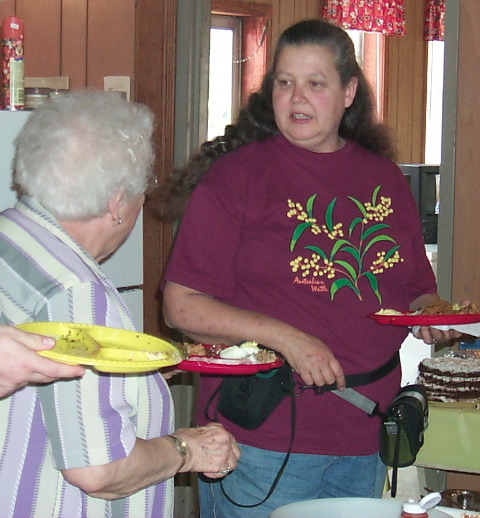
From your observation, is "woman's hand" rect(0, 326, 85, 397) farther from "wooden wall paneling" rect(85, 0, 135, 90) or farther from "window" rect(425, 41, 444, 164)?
"window" rect(425, 41, 444, 164)

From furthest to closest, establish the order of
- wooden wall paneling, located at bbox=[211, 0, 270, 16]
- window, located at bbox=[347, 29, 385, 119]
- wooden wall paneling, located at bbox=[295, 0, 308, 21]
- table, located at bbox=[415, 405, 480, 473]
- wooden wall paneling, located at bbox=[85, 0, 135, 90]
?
window, located at bbox=[347, 29, 385, 119]
wooden wall paneling, located at bbox=[295, 0, 308, 21]
wooden wall paneling, located at bbox=[211, 0, 270, 16]
wooden wall paneling, located at bbox=[85, 0, 135, 90]
table, located at bbox=[415, 405, 480, 473]

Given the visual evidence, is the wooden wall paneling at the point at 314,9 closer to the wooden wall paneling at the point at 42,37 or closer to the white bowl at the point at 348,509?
the wooden wall paneling at the point at 42,37

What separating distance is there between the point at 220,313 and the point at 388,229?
43 centimetres

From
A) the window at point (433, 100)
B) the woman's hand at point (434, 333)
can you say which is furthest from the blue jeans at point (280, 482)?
the window at point (433, 100)

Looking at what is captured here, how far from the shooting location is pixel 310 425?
172 centimetres

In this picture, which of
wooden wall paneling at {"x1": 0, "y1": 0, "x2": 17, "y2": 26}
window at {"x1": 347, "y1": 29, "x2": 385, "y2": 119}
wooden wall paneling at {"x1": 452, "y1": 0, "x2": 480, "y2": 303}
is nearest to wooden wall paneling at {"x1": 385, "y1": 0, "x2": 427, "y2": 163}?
window at {"x1": 347, "y1": 29, "x2": 385, "y2": 119}

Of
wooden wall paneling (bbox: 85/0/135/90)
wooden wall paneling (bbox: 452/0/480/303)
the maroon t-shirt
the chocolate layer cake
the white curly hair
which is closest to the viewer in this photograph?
the white curly hair

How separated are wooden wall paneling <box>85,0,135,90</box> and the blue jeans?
5.91 ft

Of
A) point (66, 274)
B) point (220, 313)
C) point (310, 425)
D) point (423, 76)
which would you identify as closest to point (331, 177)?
point (220, 313)

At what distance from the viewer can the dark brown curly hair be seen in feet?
6.02

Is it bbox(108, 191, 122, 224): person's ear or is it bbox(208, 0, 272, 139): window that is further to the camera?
bbox(208, 0, 272, 139): window

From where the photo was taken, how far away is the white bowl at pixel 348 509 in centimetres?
127

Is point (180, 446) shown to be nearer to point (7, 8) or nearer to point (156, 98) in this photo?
point (7, 8)

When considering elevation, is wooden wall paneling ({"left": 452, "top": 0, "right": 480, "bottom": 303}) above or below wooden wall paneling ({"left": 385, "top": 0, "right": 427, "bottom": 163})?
below
